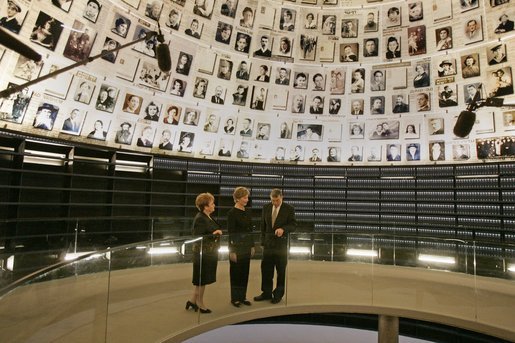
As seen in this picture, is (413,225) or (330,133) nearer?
(413,225)

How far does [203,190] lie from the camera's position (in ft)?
26.0

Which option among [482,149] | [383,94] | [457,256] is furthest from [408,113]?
[457,256]

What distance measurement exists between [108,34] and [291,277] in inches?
195

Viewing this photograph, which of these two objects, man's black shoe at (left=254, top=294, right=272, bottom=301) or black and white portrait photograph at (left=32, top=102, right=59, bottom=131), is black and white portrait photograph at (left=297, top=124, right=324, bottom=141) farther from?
man's black shoe at (left=254, top=294, right=272, bottom=301)

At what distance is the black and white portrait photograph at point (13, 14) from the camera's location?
5012 mm

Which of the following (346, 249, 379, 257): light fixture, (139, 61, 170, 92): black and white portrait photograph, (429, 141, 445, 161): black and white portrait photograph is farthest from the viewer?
(429, 141, 445, 161): black and white portrait photograph

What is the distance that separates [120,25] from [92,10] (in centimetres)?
53

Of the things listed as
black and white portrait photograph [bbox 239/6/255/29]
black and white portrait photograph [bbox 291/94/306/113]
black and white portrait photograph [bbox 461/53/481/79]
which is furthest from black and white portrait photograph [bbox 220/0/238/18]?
black and white portrait photograph [bbox 461/53/481/79]

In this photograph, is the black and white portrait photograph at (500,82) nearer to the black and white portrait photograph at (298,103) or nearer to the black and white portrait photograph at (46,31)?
the black and white portrait photograph at (298,103)

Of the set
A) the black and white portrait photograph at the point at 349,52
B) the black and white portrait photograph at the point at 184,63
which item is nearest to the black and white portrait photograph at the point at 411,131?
the black and white portrait photograph at the point at 349,52

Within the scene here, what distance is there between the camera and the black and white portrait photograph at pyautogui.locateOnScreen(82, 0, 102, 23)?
6113mm

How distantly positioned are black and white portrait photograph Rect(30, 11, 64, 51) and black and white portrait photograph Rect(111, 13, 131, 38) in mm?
942

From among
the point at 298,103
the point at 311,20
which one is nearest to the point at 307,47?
the point at 311,20

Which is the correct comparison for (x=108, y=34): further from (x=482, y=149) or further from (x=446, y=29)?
(x=482, y=149)
